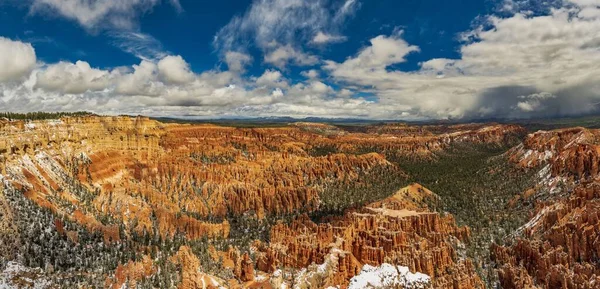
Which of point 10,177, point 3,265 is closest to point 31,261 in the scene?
point 3,265

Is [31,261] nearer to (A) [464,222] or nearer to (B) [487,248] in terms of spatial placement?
(B) [487,248]

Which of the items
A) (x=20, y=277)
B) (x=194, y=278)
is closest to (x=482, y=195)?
(x=194, y=278)

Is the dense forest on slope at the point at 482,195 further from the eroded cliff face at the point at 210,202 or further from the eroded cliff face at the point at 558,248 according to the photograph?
the eroded cliff face at the point at 210,202

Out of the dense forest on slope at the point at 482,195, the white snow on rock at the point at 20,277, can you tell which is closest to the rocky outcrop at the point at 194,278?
the white snow on rock at the point at 20,277

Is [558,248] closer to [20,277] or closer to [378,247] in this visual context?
[378,247]

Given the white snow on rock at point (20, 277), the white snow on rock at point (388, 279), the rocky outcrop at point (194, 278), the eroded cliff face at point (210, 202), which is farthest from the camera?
the eroded cliff face at point (210, 202)

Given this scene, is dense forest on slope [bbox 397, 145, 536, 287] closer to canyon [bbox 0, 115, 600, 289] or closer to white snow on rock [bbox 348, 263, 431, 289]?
canyon [bbox 0, 115, 600, 289]
